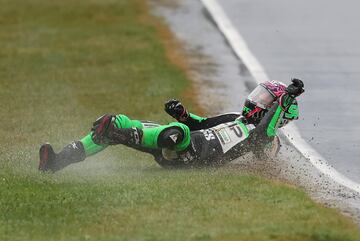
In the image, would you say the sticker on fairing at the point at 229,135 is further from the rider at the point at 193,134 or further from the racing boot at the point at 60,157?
the racing boot at the point at 60,157

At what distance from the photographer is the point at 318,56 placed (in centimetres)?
2122

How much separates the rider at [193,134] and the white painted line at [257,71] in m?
0.84

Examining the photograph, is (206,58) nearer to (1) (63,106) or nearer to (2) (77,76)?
(2) (77,76)

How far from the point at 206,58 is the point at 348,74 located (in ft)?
10.2

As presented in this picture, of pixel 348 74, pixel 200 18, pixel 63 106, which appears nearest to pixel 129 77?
pixel 63 106

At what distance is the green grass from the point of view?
33.4 ft

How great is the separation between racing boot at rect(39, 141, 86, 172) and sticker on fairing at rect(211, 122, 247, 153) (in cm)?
160

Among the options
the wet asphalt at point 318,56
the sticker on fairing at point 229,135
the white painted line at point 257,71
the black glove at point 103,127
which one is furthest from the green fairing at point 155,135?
the wet asphalt at point 318,56

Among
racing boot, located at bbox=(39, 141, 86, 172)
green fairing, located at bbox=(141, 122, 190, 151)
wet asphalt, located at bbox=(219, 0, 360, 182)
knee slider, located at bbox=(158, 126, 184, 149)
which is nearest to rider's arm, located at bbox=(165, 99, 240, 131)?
green fairing, located at bbox=(141, 122, 190, 151)

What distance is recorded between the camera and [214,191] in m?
11.4

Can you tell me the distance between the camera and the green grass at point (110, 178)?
33.4 feet

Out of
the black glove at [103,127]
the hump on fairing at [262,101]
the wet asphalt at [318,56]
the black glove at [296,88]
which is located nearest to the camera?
the black glove at [103,127]

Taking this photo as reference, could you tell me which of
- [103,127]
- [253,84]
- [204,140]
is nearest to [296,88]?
[204,140]

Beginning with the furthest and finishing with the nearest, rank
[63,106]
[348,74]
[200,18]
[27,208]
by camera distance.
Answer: [200,18]
[348,74]
[63,106]
[27,208]
